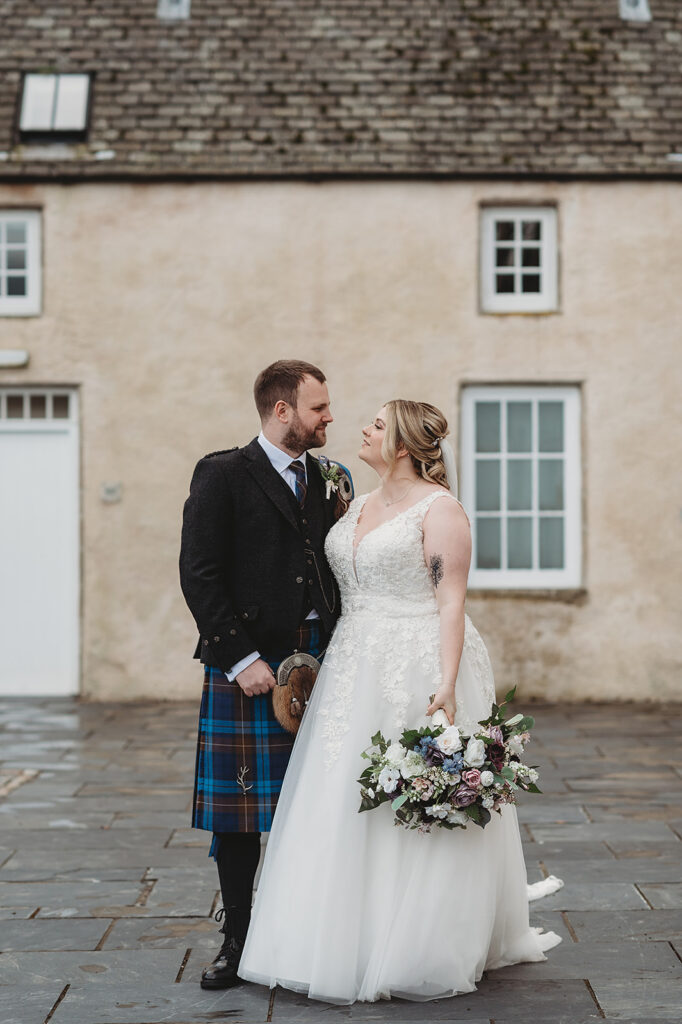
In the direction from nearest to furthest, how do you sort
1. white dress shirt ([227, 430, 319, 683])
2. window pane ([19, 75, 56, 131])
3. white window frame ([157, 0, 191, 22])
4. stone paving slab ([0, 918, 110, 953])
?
white dress shirt ([227, 430, 319, 683])
stone paving slab ([0, 918, 110, 953])
window pane ([19, 75, 56, 131])
white window frame ([157, 0, 191, 22])

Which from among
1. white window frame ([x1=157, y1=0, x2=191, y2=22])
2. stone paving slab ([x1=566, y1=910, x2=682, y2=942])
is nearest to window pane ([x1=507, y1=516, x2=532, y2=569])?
white window frame ([x1=157, y1=0, x2=191, y2=22])

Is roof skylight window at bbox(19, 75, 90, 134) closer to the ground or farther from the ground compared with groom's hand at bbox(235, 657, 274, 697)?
farther from the ground

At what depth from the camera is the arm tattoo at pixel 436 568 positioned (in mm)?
4414

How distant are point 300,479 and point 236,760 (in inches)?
38.1

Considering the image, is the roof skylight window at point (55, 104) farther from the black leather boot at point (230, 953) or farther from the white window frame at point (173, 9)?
the black leather boot at point (230, 953)

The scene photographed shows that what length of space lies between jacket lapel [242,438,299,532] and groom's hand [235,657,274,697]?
19.0 inches

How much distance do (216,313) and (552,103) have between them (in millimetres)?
3460

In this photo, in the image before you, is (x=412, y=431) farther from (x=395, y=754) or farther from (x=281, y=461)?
(x=395, y=754)

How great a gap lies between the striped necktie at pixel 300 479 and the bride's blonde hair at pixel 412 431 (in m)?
0.31

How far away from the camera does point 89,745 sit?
9445 mm

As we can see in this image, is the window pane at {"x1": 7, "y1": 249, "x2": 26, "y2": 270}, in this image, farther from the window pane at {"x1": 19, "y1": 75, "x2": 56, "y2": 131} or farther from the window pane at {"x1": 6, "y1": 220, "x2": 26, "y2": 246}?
the window pane at {"x1": 19, "y1": 75, "x2": 56, "y2": 131}

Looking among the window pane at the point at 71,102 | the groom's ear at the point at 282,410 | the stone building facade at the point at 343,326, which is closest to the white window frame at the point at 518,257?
the stone building facade at the point at 343,326

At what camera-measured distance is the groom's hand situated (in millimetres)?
4418

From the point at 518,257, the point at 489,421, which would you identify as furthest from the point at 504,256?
the point at 489,421
